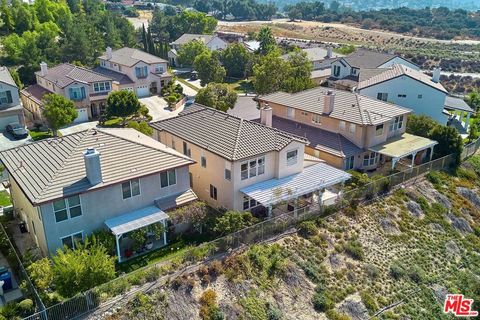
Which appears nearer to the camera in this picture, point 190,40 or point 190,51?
point 190,51

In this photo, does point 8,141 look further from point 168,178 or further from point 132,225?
point 132,225

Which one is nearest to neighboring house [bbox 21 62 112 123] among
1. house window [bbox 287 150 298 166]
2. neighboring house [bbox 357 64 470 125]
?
house window [bbox 287 150 298 166]

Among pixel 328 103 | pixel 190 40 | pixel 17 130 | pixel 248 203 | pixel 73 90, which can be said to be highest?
pixel 328 103

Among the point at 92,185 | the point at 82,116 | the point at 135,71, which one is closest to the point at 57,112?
the point at 82,116

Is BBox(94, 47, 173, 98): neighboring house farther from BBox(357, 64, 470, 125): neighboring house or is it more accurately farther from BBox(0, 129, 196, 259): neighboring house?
BBox(0, 129, 196, 259): neighboring house

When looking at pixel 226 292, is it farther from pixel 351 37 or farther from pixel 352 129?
pixel 351 37

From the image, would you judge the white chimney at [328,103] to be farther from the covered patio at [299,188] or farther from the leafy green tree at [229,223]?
the leafy green tree at [229,223]
